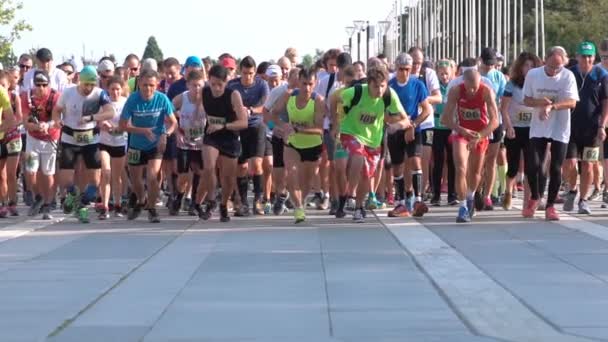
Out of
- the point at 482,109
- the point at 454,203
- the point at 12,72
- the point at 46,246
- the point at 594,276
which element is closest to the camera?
the point at 594,276

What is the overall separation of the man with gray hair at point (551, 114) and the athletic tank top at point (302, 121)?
2.54 meters

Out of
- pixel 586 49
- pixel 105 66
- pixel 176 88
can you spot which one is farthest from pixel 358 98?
pixel 105 66

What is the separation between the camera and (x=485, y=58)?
20.0m

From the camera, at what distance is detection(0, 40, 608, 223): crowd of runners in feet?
57.5

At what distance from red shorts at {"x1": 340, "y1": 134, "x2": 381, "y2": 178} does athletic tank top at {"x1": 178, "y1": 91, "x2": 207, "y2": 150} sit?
89.8 inches

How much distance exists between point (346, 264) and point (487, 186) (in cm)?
707

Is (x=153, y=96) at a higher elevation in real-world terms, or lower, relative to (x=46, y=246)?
higher

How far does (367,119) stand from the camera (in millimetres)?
17453

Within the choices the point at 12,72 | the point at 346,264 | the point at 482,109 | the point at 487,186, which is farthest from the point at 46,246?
Answer: the point at 12,72

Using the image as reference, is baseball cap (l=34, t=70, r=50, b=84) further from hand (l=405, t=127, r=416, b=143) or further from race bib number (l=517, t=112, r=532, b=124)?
race bib number (l=517, t=112, r=532, b=124)

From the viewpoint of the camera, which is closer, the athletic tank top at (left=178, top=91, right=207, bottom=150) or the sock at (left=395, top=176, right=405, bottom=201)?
the sock at (left=395, top=176, right=405, bottom=201)

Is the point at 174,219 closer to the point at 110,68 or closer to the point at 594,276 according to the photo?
the point at 110,68

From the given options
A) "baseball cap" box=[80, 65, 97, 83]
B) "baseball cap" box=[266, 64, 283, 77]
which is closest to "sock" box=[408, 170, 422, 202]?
"baseball cap" box=[266, 64, 283, 77]

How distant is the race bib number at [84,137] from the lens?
1850 cm
